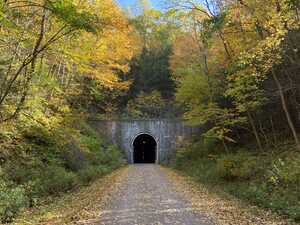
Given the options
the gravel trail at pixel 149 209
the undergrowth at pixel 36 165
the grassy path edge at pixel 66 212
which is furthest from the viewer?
the undergrowth at pixel 36 165

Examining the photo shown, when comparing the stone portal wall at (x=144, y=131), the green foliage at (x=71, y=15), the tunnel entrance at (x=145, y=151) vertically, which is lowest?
the tunnel entrance at (x=145, y=151)

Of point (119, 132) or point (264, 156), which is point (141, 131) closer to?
point (119, 132)

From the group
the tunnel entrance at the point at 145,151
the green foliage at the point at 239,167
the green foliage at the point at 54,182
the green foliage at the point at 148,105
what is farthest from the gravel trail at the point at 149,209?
the tunnel entrance at the point at 145,151

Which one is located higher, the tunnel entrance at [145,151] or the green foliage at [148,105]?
the green foliage at [148,105]

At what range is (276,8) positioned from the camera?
443 inches

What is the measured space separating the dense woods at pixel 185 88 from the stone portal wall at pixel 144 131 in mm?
5985

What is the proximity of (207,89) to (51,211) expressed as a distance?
10751 millimetres

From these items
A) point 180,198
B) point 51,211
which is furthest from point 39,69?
point 180,198

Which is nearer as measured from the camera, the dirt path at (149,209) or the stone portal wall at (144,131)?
the dirt path at (149,209)

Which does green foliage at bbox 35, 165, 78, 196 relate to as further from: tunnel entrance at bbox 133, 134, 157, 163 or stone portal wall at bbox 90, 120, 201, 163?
tunnel entrance at bbox 133, 134, 157, 163

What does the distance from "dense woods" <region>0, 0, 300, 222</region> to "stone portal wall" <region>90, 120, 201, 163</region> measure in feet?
19.6

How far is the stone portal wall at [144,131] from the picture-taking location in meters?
31.9

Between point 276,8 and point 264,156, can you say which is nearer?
point 276,8

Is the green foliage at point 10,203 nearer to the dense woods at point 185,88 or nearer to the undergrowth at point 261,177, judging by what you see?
the dense woods at point 185,88
